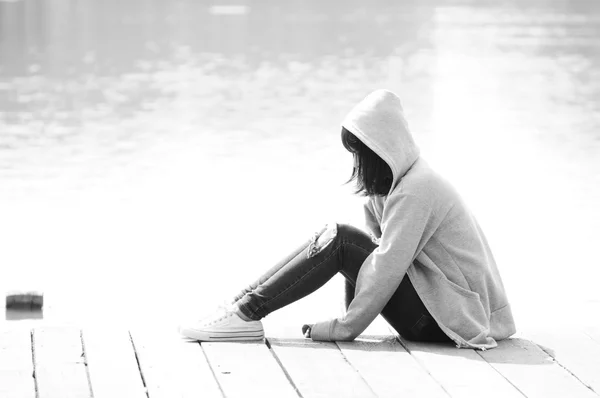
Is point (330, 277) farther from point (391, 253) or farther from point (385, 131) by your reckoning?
point (385, 131)

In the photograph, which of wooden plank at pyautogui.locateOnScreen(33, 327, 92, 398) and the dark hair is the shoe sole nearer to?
wooden plank at pyautogui.locateOnScreen(33, 327, 92, 398)

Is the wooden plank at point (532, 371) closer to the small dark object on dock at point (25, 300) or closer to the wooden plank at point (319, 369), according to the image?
the wooden plank at point (319, 369)

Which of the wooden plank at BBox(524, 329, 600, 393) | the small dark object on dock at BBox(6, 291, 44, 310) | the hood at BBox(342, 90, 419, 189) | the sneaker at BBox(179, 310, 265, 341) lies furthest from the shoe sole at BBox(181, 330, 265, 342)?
the small dark object on dock at BBox(6, 291, 44, 310)

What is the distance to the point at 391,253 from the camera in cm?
366

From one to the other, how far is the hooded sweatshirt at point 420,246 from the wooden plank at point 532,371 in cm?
8

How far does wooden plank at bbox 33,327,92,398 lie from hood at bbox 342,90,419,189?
3.82ft

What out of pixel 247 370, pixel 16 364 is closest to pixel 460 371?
pixel 247 370

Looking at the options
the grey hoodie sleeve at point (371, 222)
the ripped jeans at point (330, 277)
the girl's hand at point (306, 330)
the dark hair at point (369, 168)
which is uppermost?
the dark hair at point (369, 168)

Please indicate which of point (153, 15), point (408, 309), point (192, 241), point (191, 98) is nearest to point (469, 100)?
point (191, 98)

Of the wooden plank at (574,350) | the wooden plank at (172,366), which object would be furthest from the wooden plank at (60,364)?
the wooden plank at (574,350)

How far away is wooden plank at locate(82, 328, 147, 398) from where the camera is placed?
3281 mm

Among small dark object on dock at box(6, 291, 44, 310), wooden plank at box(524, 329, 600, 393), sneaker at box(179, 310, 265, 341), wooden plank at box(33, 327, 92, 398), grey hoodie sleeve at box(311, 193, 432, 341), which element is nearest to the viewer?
wooden plank at box(33, 327, 92, 398)

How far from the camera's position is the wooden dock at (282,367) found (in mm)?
3303

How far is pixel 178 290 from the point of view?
583 cm
